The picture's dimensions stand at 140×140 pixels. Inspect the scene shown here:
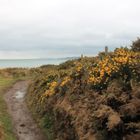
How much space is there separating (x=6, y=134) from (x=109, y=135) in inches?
270

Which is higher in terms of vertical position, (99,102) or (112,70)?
(112,70)

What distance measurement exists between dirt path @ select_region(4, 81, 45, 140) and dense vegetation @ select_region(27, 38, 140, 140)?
0.55m

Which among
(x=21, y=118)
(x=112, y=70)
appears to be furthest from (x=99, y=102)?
(x=21, y=118)

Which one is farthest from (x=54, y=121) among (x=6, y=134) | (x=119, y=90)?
(x=119, y=90)

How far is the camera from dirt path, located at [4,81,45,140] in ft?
57.4

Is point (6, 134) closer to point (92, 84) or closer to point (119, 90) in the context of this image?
point (92, 84)

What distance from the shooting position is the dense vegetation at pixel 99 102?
1127cm

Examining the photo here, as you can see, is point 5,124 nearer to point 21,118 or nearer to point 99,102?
point 21,118

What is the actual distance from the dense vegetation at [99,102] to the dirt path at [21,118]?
548 mm

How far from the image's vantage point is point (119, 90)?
1254cm

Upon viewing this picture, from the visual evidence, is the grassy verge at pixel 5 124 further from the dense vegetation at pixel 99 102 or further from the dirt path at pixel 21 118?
the dense vegetation at pixel 99 102

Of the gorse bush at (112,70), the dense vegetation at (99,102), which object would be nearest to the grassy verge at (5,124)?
the dense vegetation at (99,102)

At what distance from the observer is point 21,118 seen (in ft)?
68.9

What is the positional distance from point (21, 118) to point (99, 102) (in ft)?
29.8
